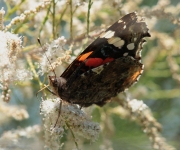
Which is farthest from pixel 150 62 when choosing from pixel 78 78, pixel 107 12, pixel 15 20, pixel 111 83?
pixel 15 20

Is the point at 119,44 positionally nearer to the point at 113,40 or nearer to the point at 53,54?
the point at 113,40

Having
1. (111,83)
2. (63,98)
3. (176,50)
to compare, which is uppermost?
(176,50)

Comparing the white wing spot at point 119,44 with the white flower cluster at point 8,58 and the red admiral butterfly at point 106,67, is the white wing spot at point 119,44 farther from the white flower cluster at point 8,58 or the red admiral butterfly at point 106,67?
the white flower cluster at point 8,58

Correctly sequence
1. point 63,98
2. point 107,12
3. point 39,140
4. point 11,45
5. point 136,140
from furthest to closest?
point 136,140 < point 107,12 < point 39,140 < point 63,98 < point 11,45

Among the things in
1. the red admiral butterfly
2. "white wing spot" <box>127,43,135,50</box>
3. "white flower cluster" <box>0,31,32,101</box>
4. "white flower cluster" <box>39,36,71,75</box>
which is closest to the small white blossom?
the red admiral butterfly

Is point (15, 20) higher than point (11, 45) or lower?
higher

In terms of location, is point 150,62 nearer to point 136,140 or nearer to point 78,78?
point 136,140

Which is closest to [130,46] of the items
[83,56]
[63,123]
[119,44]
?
[119,44]

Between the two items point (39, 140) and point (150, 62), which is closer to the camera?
point (39, 140)
